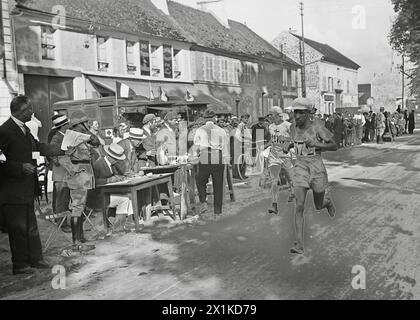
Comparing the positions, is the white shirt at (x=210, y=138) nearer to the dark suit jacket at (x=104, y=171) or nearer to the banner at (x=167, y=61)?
the dark suit jacket at (x=104, y=171)

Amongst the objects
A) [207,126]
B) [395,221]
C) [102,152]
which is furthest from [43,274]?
[395,221]

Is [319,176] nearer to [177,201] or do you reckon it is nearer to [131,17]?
[177,201]

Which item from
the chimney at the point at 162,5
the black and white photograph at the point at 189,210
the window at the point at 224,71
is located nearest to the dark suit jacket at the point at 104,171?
the black and white photograph at the point at 189,210

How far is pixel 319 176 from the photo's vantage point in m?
6.19

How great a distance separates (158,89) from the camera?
1047 inches

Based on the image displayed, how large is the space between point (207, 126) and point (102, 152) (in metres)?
1.96

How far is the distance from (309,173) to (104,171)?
10.7 feet

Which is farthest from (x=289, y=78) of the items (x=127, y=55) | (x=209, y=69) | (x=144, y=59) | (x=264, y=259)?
(x=264, y=259)

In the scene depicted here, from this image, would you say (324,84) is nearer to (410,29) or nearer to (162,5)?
(410,29)

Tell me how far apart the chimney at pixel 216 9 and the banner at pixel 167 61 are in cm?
1186

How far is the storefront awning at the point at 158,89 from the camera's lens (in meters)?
22.6

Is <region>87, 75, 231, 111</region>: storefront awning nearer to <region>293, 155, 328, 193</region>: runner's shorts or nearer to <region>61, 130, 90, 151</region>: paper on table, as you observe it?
<region>61, 130, 90, 151</region>: paper on table

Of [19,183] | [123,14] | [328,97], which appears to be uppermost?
[123,14]

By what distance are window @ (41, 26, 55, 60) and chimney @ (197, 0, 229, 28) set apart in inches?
805
